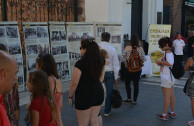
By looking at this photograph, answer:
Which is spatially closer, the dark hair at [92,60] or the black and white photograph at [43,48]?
the dark hair at [92,60]

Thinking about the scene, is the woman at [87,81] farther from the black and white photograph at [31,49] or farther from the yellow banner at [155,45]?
the yellow banner at [155,45]

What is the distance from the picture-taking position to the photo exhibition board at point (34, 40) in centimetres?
648

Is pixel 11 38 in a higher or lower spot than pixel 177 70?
higher

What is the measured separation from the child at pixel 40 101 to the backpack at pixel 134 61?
3.59m

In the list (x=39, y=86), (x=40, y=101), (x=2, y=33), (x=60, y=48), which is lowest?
(x=40, y=101)

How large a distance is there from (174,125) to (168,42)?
5.25ft

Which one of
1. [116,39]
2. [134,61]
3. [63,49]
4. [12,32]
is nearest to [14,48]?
[12,32]

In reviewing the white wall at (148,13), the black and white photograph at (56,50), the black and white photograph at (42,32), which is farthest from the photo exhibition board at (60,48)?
the white wall at (148,13)

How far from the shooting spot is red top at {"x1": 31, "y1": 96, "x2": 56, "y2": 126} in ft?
8.53

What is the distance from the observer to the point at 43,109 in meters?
2.62

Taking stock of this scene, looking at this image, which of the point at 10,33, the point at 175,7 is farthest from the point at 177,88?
the point at 175,7

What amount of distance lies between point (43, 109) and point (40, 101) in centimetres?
9

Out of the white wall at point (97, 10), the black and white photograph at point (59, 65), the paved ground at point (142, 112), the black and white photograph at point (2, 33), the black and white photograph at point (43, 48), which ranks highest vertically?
the white wall at point (97, 10)

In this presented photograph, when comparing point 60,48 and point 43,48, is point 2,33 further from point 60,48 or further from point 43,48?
point 60,48
